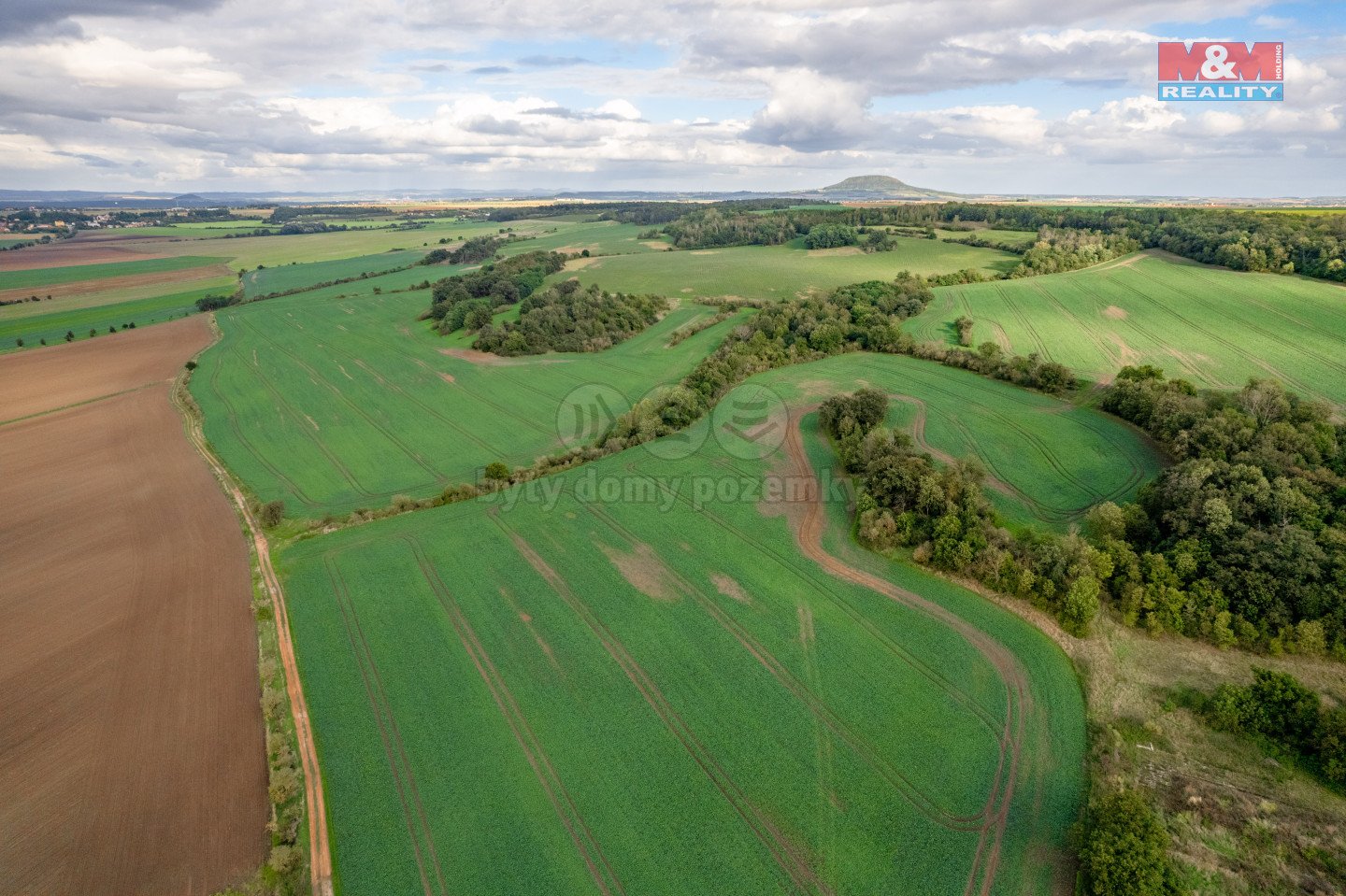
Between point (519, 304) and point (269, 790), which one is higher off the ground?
point (519, 304)

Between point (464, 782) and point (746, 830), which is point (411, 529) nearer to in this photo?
point (464, 782)

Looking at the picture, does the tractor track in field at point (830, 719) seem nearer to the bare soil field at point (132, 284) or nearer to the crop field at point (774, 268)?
the crop field at point (774, 268)

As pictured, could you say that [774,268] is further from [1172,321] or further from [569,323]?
[1172,321]

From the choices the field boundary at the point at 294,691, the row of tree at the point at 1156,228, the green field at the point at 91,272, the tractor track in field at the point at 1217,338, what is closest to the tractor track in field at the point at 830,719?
the field boundary at the point at 294,691

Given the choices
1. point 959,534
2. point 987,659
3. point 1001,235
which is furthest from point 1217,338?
point 1001,235

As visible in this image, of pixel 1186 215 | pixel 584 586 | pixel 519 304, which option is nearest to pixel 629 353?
pixel 519 304

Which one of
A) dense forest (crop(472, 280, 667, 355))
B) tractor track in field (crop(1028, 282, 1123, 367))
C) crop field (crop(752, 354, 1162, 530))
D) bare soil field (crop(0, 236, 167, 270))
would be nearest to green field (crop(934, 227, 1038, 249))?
tractor track in field (crop(1028, 282, 1123, 367))
